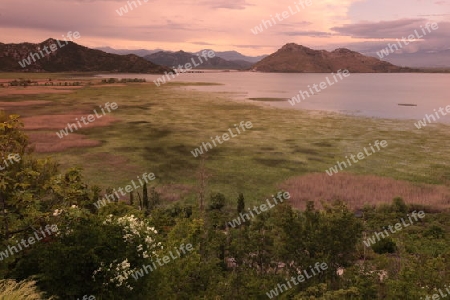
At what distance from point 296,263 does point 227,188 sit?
23.4 meters

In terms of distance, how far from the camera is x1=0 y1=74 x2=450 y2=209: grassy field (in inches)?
1868

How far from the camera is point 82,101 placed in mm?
117375

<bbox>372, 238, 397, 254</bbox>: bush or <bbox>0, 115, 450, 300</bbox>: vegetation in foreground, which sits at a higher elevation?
<bbox>0, 115, 450, 300</bbox>: vegetation in foreground

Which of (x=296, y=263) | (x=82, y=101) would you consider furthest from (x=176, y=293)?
(x=82, y=101)

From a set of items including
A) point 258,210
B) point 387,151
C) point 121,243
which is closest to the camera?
point 121,243

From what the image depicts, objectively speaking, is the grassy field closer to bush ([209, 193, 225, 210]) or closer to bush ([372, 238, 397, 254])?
bush ([209, 193, 225, 210])

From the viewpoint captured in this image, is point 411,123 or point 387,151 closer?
point 387,151

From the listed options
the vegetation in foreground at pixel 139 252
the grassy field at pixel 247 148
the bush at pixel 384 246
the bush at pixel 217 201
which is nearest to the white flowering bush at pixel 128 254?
the vegetation in foreground at pixel 139 252

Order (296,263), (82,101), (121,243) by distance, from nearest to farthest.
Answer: (121,243), (296,263), (82,101)

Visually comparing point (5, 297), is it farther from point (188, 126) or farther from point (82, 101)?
point (82, 101)

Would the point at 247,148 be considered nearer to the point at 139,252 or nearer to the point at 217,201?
the point at 217,201

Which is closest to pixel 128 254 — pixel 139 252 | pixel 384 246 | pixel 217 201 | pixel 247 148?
pixel 139 252

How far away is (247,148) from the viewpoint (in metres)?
62.3

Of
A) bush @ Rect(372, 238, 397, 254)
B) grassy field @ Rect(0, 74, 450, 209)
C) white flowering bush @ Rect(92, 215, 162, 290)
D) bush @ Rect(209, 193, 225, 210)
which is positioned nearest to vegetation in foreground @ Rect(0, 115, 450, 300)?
white flowering bush @ Rect(92, 215, 162, 290)
